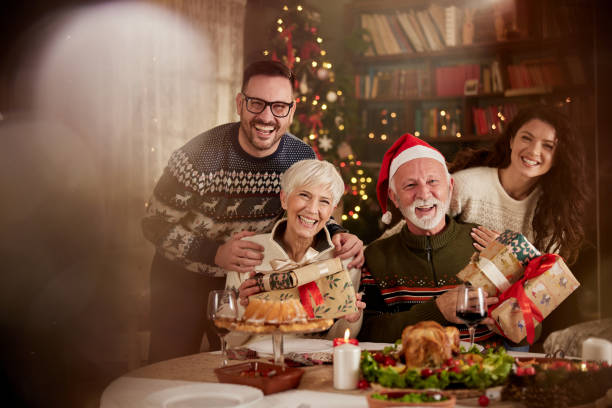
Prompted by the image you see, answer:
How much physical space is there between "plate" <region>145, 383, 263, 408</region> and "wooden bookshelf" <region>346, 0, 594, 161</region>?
13.0 ft

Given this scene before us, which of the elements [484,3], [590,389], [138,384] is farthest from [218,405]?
[484,3]

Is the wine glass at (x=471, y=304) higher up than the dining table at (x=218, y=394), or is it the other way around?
the wine glass at (x=471, y=304)

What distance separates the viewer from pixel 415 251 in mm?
2506

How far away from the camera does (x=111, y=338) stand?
7.99 feet

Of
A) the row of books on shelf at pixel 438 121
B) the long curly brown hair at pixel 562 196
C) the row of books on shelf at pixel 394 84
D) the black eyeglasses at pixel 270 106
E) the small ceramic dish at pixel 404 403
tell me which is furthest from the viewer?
the row of books on shelf at pixel 394 84

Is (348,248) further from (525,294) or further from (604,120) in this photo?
(604,120)

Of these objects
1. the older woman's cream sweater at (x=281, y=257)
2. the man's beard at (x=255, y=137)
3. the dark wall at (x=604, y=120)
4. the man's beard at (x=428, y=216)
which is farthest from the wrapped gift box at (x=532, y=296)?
the dark wall at (x=604, y=120)

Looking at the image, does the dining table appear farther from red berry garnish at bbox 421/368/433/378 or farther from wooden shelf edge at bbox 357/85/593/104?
wooden shelf edge at bbox 357/85/593/104

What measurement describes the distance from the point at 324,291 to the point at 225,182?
2.52ft

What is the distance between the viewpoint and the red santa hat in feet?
8.22

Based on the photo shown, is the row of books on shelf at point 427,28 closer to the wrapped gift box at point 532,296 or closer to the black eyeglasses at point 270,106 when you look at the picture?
the black eyeglasses at point 270,106

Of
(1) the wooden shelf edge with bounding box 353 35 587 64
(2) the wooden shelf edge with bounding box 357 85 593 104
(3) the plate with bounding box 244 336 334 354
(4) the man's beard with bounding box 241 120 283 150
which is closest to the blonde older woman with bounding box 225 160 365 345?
(3) the plate with bounding box 244 336 334 354

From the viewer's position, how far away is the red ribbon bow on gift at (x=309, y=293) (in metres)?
2.25

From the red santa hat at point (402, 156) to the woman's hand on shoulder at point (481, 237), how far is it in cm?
31
